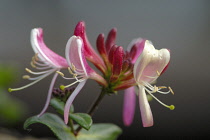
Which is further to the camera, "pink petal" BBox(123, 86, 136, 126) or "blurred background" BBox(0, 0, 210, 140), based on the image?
"blurred background" BBox(0, 0, 210, 140)

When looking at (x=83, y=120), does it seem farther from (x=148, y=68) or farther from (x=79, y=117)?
(x=148, y=68)

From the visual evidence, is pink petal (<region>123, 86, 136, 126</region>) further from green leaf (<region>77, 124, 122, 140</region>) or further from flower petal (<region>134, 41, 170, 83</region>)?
flower petal (<region>134, 41, 170, 83</region>)

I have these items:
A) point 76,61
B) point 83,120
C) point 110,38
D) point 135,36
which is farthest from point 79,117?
point 135,36

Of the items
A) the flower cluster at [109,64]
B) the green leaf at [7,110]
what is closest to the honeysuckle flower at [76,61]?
the flower cluster at [109,64]

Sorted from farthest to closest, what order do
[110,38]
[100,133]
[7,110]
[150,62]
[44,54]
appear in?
[7,110] → [100,133] → [110,38] → [44,54] → [150,62]

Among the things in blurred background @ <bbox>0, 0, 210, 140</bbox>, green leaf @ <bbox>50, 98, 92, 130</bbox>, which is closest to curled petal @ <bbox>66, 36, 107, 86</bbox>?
green leaf @ <bbox>50, 98, 92, 130</bbox>

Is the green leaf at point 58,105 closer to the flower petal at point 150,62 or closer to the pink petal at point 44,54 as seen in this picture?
the pink petal at point 44,54
